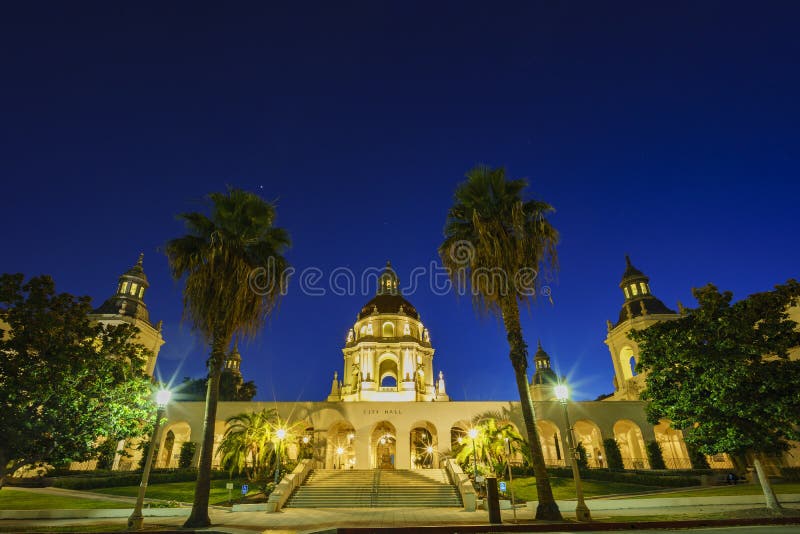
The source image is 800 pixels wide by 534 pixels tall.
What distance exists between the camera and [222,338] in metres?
17.2

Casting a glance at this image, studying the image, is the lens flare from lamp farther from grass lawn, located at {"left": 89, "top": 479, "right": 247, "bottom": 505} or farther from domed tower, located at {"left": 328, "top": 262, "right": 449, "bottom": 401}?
domed tower, located at {"left": 328, "top": 262, "right": 449, "bottom": 401}

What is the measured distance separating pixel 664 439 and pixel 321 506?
37.4m

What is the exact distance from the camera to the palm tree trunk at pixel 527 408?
14633 mm

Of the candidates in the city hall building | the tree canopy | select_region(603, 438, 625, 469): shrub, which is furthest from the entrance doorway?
the tree canopy

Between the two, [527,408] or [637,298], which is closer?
[527,408]

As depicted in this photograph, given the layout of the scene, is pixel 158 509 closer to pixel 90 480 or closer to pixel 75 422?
pixel 75 422

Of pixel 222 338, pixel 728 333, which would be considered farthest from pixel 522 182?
pixel 222 338

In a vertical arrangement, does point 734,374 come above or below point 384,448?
below

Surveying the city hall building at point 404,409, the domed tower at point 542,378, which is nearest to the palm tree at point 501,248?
the city hall building at point 404,409

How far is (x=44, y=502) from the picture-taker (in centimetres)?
2275

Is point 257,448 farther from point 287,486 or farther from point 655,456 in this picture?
point 655,456

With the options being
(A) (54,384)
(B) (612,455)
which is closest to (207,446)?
(A) (54,384)

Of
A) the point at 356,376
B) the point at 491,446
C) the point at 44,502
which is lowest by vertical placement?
the point at 44,502

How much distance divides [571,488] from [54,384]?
2850cm
